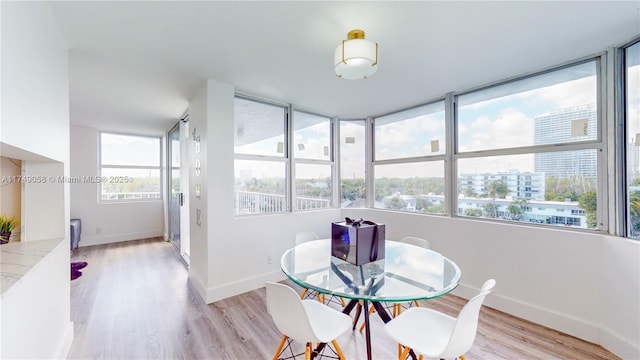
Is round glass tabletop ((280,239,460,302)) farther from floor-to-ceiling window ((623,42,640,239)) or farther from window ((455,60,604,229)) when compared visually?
floor-to-ceiling window ((623,42,640,239))

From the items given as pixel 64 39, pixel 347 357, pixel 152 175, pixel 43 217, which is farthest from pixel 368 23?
pixel 152 175

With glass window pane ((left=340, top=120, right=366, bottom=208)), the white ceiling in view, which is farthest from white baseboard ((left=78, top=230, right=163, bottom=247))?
glass window pane ((left=340, top=120, right=366, bottom=208))

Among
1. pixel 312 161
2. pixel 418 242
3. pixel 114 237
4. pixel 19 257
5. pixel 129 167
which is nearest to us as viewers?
pixel 19 257

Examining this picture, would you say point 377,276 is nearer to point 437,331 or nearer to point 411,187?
point 437,331

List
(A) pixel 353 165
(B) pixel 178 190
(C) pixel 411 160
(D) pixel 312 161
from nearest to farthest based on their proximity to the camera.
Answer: (C) pixel 411 160 → (D) pixel 312 161 → (A) pixel 353 165 → (B) pixel 178 190

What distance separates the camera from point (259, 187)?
328cm

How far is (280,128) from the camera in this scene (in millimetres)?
3467

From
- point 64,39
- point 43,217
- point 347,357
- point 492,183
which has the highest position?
point 64,39

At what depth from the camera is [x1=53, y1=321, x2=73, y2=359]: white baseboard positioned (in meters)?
1.71

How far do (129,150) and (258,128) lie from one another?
395 centimetres

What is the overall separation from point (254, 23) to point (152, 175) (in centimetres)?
527

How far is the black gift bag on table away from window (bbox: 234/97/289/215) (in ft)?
5.01

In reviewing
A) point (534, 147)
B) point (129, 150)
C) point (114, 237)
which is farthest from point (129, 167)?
point (534, 147)

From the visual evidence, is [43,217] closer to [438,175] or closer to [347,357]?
[347,357]
